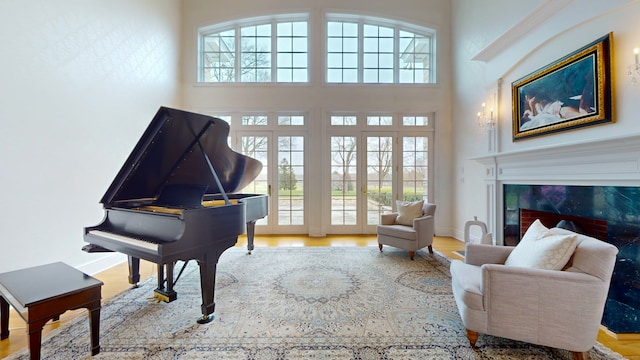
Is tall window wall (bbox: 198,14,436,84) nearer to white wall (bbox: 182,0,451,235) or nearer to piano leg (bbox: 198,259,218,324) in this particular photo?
white wall (bbox: 182,0,451,235)

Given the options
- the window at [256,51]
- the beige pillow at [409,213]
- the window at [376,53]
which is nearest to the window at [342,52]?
the window at [376,53]

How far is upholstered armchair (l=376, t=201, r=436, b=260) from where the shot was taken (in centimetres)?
392

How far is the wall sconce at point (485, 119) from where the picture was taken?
4.15m

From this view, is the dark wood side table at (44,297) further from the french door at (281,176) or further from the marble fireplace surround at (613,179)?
the marble fireplace surround at (613,179)

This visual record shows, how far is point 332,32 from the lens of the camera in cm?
575

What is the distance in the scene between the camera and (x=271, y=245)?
15.7 feet

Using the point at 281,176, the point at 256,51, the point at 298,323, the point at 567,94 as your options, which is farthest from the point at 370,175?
the point at 298,323

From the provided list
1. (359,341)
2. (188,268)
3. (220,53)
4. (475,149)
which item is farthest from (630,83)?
(220,53)

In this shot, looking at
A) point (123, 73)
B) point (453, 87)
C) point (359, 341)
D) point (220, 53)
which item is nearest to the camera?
point (359, 341)

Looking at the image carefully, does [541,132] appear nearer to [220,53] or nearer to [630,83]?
[630,83]

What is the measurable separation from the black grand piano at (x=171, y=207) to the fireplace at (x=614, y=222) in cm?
343

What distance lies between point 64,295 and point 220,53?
219 inches

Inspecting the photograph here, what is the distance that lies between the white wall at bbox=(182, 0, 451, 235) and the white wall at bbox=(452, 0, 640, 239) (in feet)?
0.83

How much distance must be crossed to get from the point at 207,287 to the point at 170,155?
124cm
